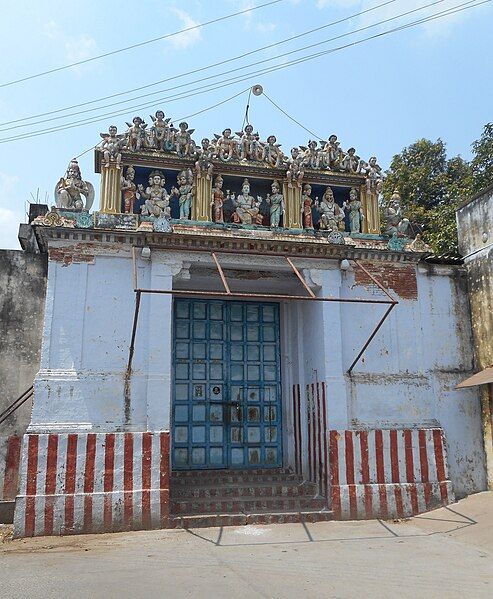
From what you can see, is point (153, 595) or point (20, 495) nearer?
point (153, 595)

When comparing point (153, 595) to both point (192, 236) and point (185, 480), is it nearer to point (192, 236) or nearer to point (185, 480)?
point (185, 480)

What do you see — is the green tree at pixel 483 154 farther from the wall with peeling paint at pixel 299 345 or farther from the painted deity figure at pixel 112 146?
the painted deity figure at pixel 112 146

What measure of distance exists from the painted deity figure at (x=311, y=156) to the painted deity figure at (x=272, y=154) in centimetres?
48

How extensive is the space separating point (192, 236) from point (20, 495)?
14.9 ft

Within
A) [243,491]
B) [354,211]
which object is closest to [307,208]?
[354,211]

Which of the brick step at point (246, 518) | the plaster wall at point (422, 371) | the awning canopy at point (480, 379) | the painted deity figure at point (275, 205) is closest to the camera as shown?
the brick step at point (246, 518)

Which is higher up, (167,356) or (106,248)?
(106,248)

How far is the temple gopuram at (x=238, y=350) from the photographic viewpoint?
26.1ft

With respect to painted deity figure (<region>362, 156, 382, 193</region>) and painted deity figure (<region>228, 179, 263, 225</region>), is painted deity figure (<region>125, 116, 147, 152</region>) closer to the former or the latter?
painted deity figure (<region>228, 179, 263, 225</region>)

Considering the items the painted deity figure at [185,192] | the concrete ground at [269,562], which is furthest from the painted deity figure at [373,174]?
the concrete ground at [269,562]

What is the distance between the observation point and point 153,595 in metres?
4.96

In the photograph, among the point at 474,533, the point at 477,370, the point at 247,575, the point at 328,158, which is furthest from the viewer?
the point at 328,158

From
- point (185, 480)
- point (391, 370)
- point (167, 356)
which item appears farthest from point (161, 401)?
point (391, 370)

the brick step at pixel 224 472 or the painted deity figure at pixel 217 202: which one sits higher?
the painted deity figure at pixel 217 202
